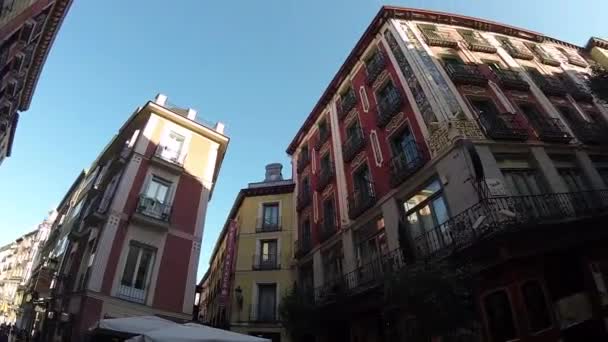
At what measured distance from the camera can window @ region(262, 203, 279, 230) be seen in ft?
72.5

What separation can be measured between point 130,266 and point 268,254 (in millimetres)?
9066

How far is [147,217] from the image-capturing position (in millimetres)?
14266

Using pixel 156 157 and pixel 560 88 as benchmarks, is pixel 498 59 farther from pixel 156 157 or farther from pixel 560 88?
pixel 156 157

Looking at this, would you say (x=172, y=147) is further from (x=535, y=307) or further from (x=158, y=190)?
(x=535, y=307)

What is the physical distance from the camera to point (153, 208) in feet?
48.9

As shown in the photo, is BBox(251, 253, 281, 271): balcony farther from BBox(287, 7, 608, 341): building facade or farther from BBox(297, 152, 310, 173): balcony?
BBox(297, 152, 310, 173): balcony

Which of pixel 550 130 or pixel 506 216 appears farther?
pixel 550 130

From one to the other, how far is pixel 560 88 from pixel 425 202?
9.87 metres

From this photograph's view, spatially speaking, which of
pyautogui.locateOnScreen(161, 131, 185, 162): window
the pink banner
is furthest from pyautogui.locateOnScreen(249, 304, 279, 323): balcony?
pyautogui.locateOnScreen(161, 131, 185, 162): window

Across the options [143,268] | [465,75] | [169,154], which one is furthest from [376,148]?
[143,268]

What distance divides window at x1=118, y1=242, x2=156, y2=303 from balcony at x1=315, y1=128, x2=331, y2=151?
1104cm

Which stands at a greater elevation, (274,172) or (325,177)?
(274,172)

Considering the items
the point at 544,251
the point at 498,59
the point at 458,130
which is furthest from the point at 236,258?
the point at 498,59

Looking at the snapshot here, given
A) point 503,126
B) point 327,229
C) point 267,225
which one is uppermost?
point 267,225
